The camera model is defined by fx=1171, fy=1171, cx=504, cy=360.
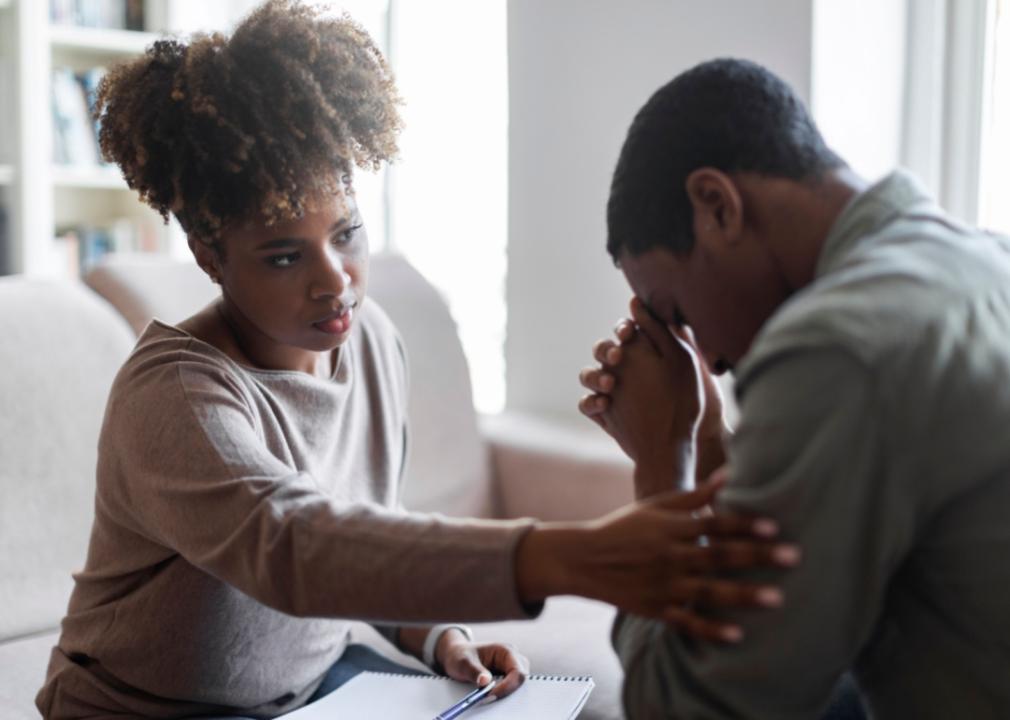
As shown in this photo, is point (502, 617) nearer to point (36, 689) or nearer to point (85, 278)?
point (36, 689)

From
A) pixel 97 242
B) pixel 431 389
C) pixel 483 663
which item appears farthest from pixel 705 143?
pixel 97 242

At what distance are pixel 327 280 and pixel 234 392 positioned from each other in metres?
0.15

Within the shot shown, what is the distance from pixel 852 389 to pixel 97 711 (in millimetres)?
928

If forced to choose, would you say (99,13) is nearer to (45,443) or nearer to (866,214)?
(45,443)

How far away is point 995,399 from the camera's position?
2.50ft

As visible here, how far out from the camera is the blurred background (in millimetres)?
2100

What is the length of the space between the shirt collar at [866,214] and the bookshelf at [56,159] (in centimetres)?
287

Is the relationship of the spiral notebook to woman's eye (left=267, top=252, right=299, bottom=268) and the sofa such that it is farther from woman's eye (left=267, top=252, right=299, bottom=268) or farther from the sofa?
woman's eye (left=267, top=252, right=299, bottom=268)

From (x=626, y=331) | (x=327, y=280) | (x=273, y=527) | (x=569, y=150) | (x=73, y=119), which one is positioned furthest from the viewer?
(x=73, y=119)

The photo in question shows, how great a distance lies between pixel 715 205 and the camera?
35.0 inches

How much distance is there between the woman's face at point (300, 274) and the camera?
1.22 metres

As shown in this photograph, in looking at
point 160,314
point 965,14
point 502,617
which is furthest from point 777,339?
point 965,14

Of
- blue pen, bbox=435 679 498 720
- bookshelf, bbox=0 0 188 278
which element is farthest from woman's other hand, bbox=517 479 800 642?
bookshelf, bbox=0 0 188 278

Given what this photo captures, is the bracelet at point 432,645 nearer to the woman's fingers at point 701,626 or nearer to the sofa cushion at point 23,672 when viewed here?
the sofa cushion at point 23,672
